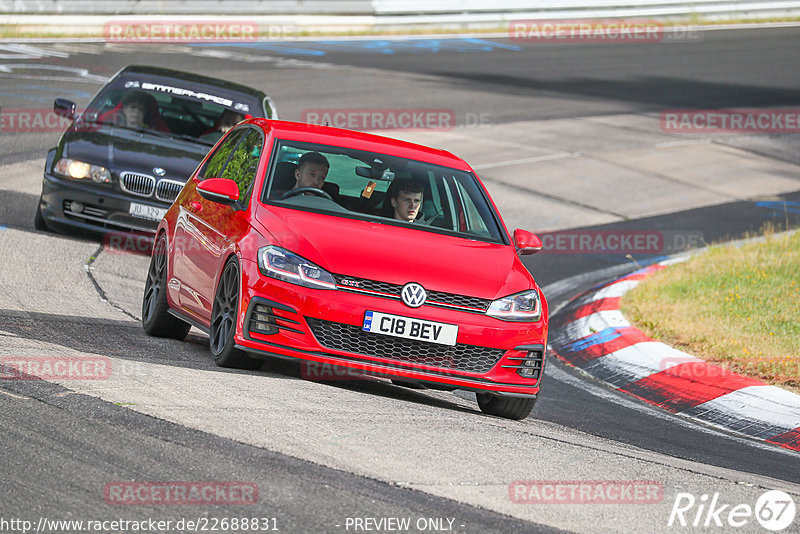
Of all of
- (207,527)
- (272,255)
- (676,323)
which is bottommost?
(676,323)

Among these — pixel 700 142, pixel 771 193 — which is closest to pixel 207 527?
pixel 771 193

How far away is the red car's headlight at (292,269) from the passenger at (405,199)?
110cm

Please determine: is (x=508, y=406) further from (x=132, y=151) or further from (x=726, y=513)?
(x=132, y=151)

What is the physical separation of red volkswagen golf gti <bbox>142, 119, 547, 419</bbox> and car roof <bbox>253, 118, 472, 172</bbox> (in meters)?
0.02

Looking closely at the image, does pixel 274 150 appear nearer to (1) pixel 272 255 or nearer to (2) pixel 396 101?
(1) pixel 272 255

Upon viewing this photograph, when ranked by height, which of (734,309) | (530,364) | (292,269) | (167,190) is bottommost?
(734,309)

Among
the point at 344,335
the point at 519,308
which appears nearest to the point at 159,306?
the point at 344,335

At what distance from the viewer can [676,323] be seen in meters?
10.7

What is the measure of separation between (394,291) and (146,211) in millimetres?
5448

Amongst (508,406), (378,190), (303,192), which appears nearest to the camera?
(508,406)

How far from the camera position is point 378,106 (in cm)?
2292

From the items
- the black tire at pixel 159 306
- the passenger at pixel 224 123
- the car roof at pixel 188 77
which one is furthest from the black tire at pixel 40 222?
the black tire at pixel 159 306

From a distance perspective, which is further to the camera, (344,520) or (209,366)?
(209,366)

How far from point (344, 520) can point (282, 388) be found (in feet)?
6.79
